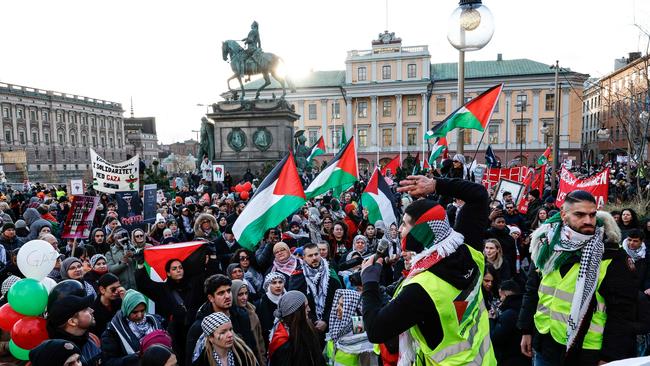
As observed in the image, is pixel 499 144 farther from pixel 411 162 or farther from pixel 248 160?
pixel 248 160

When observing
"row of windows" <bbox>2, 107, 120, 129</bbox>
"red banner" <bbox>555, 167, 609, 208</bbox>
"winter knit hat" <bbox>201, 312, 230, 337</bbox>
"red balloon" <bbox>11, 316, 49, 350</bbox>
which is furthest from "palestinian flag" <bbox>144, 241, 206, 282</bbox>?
"row of windows" <bbox>2, 107, 120, 129</bbox>

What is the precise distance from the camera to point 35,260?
4.07m

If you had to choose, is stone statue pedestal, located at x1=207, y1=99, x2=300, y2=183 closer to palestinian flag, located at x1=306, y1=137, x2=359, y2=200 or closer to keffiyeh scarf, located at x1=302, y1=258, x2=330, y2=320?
palestinian flag, located at x1=306, y1=137, x2=359, y2=200

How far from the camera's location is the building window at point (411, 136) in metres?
60.8

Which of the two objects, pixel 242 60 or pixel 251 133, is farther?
pixel 242 60

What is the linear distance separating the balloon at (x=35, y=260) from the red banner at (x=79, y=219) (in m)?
3.53

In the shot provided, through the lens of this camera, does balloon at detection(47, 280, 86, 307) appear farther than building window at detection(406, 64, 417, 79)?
No

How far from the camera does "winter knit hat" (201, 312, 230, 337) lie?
347 centimetres

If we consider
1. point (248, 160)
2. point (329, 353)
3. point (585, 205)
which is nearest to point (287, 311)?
point (329, 353)

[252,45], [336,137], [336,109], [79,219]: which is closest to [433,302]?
[79,219]

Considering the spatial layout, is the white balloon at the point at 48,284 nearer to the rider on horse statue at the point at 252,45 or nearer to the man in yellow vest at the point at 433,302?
the man in yellow vest at the point at 433,302

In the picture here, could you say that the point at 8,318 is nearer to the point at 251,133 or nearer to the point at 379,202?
the point at 379,202

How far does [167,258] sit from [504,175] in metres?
11.9

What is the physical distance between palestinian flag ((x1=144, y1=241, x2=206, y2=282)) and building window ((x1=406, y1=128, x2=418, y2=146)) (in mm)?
57430
